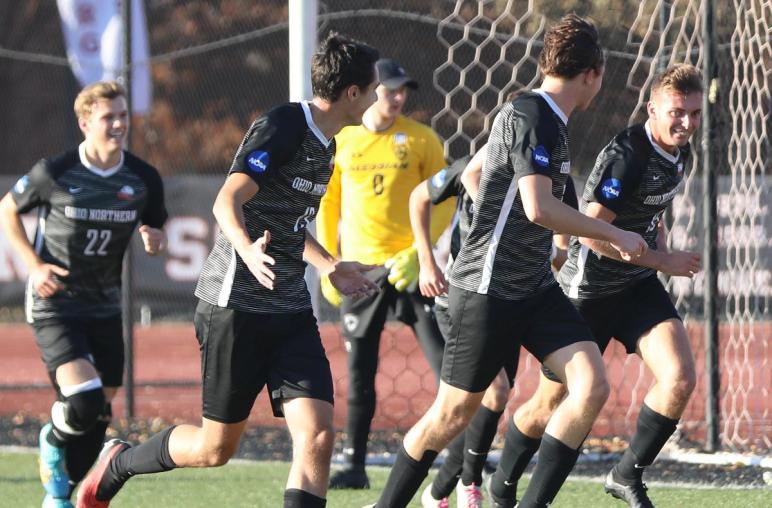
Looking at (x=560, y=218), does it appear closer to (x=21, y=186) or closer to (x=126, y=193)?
(x=126, y=193)

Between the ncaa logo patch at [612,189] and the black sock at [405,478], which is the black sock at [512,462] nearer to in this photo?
the black sock at [405,478]

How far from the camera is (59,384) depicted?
248 inches

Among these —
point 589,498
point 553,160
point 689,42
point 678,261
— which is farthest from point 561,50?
point 689,42

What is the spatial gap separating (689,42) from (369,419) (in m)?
2.94

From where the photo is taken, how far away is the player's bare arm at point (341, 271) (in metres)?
4.99

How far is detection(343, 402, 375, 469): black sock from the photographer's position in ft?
23.6

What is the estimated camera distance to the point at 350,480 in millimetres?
7137

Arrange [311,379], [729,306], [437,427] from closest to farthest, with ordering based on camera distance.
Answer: [311,379]
[437,427]
[729,306]

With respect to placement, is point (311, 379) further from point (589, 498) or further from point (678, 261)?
point (589, 498)

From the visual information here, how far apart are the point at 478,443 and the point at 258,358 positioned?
61.5 inches

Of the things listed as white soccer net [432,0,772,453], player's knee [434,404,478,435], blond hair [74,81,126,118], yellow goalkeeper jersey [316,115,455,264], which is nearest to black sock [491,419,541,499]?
player's knee [434,404,478,435]

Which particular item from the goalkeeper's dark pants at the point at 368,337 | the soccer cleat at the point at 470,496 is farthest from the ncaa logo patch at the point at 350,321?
the soccer cleat at the point at 470,496

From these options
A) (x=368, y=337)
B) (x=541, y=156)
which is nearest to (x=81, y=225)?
(x=368, y=337)

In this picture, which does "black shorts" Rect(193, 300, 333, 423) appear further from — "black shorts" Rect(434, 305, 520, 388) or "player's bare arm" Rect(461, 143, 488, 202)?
"black shorts" Rect(434, 305, 520, 388)
